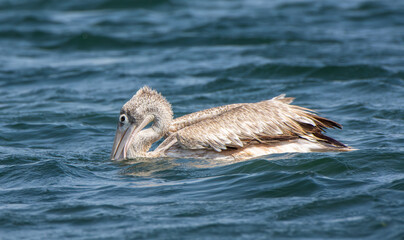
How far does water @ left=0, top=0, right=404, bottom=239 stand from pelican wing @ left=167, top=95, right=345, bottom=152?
353mm

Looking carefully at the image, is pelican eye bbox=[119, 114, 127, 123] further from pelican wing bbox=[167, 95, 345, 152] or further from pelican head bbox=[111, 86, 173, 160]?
pelican wing bbox=[167, 95, 345, 152]

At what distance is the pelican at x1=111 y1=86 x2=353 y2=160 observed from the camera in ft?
27.3

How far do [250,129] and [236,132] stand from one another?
20 centimetres

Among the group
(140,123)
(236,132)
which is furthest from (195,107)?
(236,132)

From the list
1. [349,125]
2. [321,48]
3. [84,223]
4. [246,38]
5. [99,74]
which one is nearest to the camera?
[84,223]

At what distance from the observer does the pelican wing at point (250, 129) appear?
8312mm

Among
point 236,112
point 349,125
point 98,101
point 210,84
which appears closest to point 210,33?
point 210,84

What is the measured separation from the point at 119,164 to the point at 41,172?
1119 mm

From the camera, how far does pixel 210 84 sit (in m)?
13.9

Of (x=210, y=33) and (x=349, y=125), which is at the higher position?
(x=210, y=33)

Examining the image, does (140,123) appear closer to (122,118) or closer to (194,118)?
(122,118)

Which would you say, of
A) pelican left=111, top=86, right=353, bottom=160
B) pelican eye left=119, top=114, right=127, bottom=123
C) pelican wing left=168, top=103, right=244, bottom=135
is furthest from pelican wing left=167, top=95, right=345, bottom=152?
pelican eye left=119, top=114, right=127, bottom=123

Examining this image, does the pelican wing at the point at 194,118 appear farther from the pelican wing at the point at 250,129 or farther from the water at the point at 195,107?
the water at the point at 195,107

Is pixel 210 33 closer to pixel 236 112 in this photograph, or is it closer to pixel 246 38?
pixel 246 38
